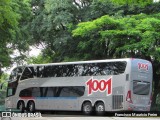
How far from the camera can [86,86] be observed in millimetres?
21547

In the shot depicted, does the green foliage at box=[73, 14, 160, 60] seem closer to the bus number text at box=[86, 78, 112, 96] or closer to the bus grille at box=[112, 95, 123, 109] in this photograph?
the bus number text at box=[86, 78, 112, 96]

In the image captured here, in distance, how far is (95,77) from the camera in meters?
21.2

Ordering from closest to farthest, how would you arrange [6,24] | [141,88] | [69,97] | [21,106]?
1. [6,24]
2. [141,88]
3. [69,97]
4. [21,106]

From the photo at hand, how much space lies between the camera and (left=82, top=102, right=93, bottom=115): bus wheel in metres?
21.3

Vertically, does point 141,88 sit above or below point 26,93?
above

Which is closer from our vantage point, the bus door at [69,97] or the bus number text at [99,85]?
the bus number text at [99,85]

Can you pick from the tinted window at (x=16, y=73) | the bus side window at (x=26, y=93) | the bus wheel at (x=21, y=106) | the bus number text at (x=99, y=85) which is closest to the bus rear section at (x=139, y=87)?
the bus number text at (x=99, y=85)

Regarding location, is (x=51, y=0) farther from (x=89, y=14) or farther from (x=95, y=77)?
(x=95, y=77)

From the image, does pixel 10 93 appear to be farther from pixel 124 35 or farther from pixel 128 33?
pixel 128 33

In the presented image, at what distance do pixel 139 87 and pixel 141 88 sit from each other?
20 cm

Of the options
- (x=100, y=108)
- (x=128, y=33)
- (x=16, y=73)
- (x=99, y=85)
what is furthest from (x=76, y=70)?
(x=16, y=73)

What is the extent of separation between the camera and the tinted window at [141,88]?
2025 cm

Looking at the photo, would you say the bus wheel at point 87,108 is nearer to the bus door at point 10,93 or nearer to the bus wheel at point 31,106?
→ the bus wheel at point 31,106

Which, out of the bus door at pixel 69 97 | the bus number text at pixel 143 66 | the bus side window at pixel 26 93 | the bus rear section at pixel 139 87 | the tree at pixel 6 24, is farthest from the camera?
the bus side window at pixel 26 93
